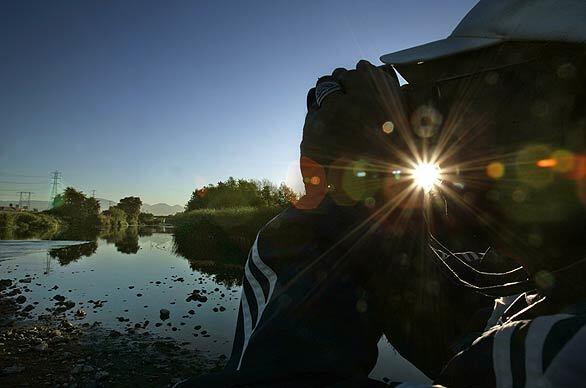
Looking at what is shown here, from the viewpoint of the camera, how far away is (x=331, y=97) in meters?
1.41

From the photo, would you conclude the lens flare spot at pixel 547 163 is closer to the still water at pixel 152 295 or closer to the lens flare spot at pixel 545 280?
the lens flare spot at pixel 545 280

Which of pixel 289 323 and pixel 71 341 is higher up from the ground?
pixel 289 323

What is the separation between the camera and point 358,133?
54.3 inches

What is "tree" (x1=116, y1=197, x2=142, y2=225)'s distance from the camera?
123 meters

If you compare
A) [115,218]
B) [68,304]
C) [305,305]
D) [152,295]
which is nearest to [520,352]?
[305,305]

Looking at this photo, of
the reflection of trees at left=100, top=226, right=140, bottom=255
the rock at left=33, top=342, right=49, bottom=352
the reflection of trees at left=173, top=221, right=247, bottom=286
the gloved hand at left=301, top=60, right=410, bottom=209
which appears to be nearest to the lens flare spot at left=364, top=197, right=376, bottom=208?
the gloved hand at left=301, top=60, right=410, bottom=209

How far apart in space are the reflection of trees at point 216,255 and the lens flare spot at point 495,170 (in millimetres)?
13491

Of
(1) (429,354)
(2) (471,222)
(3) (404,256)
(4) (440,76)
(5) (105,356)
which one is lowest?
(5) (105,356)

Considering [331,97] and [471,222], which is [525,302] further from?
[331,97]

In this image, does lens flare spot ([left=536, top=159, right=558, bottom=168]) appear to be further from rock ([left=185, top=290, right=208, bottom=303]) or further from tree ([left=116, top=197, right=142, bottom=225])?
tree ([left=116, top=197, right=142, bottom=225])

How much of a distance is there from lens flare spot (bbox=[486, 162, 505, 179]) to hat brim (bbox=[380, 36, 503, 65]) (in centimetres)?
46

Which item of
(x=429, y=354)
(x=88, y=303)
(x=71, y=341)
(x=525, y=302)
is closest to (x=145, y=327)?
(x=71, y=341)

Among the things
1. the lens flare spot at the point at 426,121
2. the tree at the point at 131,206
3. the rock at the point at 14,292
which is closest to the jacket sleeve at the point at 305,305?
the lens flare spot at the point at 426,121

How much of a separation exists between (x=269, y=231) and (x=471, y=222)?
35.9 inches
